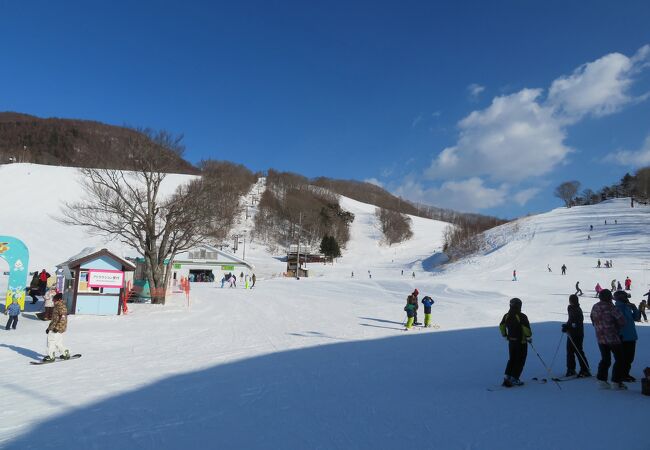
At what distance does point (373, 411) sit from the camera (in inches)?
240

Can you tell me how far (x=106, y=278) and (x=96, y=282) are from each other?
1.31ft

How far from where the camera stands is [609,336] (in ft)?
21.6

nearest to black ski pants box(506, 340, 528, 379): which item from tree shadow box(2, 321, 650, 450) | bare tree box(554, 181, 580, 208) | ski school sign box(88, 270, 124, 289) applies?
tree shadow box(2, 321, 650, 450)

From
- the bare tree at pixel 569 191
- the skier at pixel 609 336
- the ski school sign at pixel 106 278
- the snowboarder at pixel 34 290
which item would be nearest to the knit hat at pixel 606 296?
the skier at pixel 609 336

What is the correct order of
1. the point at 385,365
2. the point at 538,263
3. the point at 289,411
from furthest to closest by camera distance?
1. the point at 538,263
2. the point at 385,365
3. the point at 289,411

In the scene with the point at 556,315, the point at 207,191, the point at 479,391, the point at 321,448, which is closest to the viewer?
the point at 321,448

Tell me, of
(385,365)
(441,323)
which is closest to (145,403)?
(385,365)

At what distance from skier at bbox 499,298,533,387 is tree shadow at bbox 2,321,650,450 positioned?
0.31 metres

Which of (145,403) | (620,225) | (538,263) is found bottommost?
(145,403)

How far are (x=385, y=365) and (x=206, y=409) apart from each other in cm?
447

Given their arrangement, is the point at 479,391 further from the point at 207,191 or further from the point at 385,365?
the point at 207,191

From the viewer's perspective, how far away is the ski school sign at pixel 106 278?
17641 millimetres

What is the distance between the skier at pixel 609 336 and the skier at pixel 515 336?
3.41 feet

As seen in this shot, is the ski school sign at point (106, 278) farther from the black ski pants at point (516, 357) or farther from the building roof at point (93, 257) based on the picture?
the black ski pants at point (516, 357)
